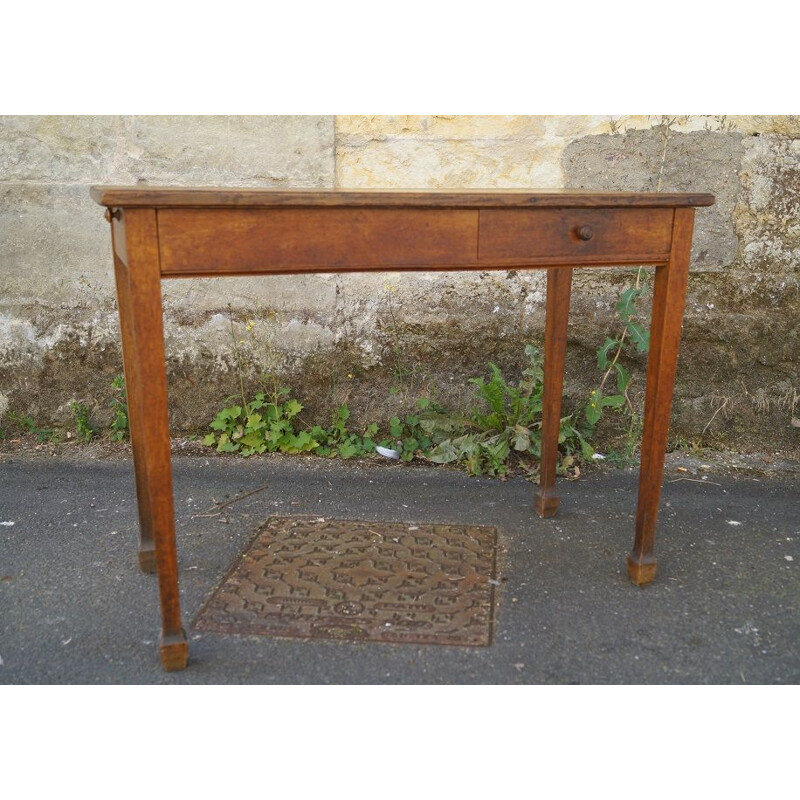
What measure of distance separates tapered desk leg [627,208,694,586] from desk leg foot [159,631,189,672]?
4.20 feet

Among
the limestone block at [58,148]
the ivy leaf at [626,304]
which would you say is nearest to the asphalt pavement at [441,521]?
the ivy leaf at [626,304]

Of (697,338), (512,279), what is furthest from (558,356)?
(697,338)

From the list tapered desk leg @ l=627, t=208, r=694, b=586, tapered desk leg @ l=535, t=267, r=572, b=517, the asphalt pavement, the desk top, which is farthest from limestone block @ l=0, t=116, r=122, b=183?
tapered desk leg @ l=627, t=208, r=694, b=586

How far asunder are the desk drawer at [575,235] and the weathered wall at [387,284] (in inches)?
48.1

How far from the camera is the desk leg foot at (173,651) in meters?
1.89

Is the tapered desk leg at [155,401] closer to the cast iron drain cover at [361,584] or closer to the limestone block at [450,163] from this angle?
the cast iron drain cover at [361,584]

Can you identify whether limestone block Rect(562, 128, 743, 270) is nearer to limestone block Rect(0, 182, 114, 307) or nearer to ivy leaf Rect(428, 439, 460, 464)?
ivy leaf Rect(428, 439, 460, 464)

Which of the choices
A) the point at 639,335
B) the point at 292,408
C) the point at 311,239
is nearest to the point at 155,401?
the point at 311,239

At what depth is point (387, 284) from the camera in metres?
3.33

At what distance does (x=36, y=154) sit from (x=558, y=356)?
7.51 ft

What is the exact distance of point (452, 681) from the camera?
1870 mm

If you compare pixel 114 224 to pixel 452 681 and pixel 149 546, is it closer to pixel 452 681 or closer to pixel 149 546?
pixel 149 546

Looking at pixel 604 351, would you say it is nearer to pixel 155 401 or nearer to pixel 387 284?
pixel 387 284

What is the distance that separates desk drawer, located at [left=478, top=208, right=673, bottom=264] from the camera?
194cm
